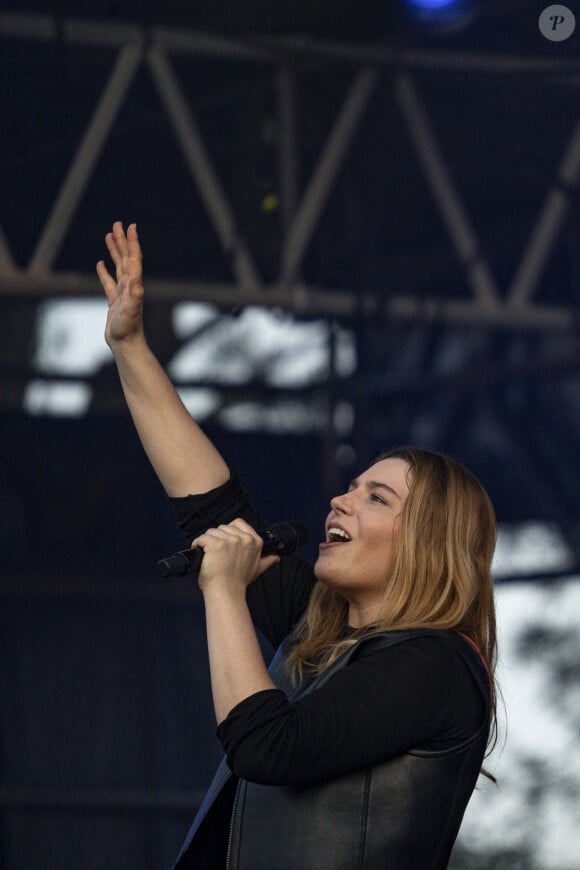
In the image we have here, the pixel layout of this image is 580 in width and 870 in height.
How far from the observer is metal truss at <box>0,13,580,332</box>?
11.0 ft

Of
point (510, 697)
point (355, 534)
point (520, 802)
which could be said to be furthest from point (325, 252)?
point (355, 534)

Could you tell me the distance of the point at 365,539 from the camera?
4.61 ft

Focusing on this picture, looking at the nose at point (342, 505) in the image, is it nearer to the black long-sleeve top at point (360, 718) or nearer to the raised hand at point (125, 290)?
the black long-sleeve top at point (360, 718)

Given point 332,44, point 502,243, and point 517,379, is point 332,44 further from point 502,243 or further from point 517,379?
point 517,379

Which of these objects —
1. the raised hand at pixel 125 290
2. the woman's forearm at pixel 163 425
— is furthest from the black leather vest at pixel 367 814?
the raised hand at pixel 125 290

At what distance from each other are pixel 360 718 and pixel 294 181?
253cm

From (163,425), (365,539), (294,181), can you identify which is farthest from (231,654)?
(294,181)

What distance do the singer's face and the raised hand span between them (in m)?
0.32

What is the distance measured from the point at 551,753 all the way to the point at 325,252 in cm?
151

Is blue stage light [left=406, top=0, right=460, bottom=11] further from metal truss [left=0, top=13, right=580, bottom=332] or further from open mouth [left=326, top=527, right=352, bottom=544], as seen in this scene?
open mouth [left=326, top=527, right=352, bottom=544]

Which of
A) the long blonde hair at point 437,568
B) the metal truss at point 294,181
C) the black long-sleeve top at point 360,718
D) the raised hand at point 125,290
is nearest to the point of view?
the black long-sleeve top at point 360,718

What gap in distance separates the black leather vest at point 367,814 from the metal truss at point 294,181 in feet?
7.51

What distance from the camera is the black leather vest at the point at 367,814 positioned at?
124 cm

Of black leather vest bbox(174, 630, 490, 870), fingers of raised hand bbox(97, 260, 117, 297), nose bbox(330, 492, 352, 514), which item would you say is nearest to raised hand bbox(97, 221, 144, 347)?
fingers of raised hand bbox(97, 260, 117, 297)
